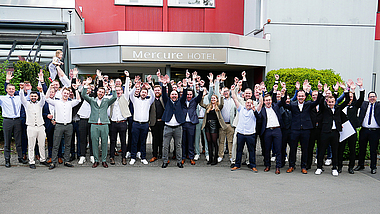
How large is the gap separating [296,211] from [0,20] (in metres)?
15.0

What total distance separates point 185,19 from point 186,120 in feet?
34.4

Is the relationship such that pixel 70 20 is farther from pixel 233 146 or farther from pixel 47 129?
pixel 233 146

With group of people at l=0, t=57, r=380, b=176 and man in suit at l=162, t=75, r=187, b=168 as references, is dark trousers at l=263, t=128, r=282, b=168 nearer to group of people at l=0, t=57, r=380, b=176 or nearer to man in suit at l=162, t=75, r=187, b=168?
group of people at l=0, t=57, r=380, b=176

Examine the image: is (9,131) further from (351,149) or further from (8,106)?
(351,149)

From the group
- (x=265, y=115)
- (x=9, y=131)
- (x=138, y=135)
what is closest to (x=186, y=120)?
(x=138, y=135)

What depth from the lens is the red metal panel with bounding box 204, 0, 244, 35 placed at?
17.1 meters

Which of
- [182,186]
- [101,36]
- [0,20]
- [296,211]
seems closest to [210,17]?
[101,36]

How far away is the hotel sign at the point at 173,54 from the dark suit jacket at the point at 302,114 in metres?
6.26

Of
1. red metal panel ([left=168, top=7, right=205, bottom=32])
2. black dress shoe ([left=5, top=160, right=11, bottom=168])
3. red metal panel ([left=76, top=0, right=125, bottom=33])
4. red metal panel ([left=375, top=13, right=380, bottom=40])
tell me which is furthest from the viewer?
red metal panel ([left=168, top=7, right=205, bottom=32])

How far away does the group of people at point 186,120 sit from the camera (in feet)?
24.2

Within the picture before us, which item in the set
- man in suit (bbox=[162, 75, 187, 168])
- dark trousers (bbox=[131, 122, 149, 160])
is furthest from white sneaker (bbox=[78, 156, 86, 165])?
man in suit (bbox=[162, 75, 187, 168])

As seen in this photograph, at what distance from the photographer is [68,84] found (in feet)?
26.8

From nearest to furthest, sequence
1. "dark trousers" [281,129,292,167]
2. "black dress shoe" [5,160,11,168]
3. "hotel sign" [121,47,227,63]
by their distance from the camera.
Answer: "black dress shoe" [5,160,11,168]
"dark trousers" [281,129,292,167]
"hotel sign" [121,47,227,63]

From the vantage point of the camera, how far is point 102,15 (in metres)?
16.4
